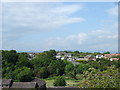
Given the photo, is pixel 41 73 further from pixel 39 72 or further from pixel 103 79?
pixel 103 79

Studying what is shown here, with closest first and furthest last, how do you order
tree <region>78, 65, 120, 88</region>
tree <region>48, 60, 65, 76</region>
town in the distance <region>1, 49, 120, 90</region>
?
tree <region>78, 65, 120, 88</region>, town in the distance <region>1, 49, 120, 90</region>, tree <region>48, 60, 65, 76</region>

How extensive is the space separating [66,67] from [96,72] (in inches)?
292

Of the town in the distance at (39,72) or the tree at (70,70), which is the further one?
the tree at (70,70)

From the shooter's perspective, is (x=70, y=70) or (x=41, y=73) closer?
(x=41, y=73)

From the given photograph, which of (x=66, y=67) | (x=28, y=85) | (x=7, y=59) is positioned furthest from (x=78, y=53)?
(x=28, y=85)

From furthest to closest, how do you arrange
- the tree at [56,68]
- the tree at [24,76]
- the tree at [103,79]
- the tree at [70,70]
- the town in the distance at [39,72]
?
the tree at [56,68], the tree at [70,70], the tree at [24,76], the town in the distance at [39,72], the tree at [103,79]

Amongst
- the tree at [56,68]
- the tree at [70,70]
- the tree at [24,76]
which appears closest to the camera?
the tree at [24,76]

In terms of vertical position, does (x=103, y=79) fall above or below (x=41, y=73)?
above

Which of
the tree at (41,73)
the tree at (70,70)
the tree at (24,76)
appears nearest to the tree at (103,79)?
the tree at (24,76)

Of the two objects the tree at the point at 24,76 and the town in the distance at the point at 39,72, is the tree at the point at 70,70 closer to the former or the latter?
the town in the distance at the point at 39,72

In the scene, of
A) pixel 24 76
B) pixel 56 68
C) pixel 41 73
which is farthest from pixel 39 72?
pixel 24 76

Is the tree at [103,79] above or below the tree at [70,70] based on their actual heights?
above

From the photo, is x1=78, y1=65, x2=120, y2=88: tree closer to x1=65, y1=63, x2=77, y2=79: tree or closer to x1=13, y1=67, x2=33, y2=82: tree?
x1=13, y1=67, x2=33, y2=82: tree

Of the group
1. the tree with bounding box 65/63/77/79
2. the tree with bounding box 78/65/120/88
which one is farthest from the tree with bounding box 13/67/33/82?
the tree with bounding box 78/65/120/88
